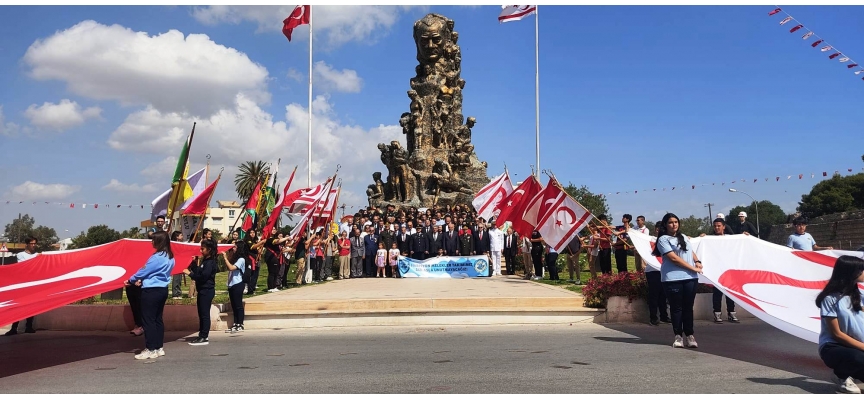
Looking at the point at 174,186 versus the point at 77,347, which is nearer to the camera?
the point at 77,347

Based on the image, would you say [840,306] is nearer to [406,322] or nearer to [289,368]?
[289,368]

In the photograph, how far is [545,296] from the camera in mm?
11234

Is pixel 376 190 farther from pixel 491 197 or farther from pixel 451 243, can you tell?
pixel 491 197

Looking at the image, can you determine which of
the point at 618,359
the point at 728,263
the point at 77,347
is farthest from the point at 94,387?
the point at 728,263

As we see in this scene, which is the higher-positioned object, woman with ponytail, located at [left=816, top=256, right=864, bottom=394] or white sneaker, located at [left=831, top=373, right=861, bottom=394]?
woman with ponytail, located at [left=816, top=256, right=864, bottom=394]

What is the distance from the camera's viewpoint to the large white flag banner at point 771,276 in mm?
7320

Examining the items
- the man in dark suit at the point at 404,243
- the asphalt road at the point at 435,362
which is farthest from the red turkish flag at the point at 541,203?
the man in dark suit at the point at 404,243

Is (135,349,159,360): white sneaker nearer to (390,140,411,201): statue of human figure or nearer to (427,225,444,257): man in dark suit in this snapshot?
(427,225,444,257): man in dark suit

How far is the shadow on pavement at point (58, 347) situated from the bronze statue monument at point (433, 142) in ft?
69.0

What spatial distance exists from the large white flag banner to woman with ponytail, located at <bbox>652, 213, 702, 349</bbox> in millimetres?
656

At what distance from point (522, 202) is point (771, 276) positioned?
7.39 metres

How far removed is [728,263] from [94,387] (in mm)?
8416

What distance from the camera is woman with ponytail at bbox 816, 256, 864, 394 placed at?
5230 mm

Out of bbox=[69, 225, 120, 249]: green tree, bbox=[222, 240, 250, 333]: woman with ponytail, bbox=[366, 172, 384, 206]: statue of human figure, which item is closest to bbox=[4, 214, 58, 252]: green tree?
bbox=[69, 225, 120, 249]: green tree
